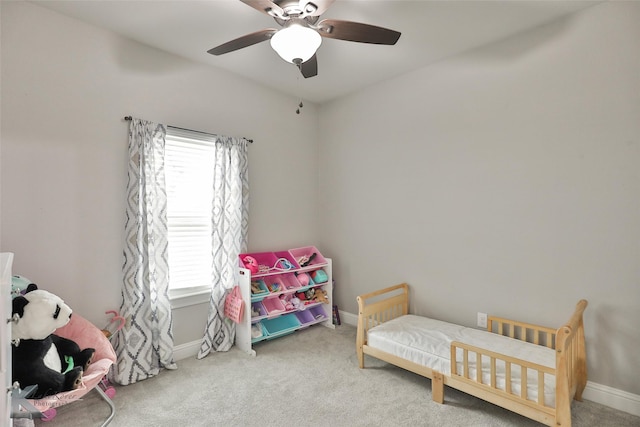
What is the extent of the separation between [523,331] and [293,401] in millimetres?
1712

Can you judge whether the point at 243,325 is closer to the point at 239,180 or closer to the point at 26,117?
the point at 239,180

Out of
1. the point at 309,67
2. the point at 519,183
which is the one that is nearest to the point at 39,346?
the point at 309,67

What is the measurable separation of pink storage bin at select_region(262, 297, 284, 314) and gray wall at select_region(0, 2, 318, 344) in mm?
A: 564

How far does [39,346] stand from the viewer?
5.69 ft

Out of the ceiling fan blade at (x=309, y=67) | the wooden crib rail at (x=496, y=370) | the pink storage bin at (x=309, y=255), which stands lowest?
the wooden crib rail at (x=496, y=370)

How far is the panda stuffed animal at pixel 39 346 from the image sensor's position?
1.66 meters

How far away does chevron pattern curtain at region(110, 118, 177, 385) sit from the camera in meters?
2.43

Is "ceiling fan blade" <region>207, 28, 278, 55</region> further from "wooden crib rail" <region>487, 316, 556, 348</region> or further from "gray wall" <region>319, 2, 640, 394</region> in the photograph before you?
"wooden crib rail" <region>487, 316, 556, 348</region>

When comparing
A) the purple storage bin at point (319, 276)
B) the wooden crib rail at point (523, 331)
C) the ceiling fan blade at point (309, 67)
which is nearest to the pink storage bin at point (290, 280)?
the purple storage bin at point (319, 276)

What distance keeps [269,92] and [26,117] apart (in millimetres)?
2055

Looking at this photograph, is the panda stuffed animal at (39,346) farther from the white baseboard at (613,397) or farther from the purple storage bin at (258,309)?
the white baseboard at (613,397)

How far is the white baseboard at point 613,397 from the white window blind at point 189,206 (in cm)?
297

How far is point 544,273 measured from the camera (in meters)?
2.35

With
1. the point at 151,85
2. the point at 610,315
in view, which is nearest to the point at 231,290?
the point at 151,85
